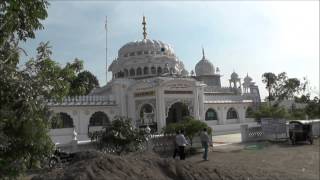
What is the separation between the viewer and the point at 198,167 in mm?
12234

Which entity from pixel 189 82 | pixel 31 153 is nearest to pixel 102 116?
pixel 189 82

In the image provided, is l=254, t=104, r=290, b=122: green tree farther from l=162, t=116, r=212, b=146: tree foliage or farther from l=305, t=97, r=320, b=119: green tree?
l=162, t=116, r=212, b=146: tree foliage

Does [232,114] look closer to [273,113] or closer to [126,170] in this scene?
[273,113]

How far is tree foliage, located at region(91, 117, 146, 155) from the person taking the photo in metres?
16.9

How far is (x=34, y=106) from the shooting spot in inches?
222

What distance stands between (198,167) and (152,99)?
2441cm

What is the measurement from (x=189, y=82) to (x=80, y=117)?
10.2 metres

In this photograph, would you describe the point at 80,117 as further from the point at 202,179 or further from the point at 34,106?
the point at 34,106

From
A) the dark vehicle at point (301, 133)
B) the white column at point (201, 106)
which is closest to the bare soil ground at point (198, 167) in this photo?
the dark vehicle at point (301, 133)

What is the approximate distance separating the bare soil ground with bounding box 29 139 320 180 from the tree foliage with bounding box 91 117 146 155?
7.89ft

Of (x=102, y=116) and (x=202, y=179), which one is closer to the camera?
(x=202, y=179)

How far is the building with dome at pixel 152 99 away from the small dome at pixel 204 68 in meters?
0.25

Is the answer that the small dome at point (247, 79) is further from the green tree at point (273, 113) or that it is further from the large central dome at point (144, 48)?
the green tree at point (273, 113)

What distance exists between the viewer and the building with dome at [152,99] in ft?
115
